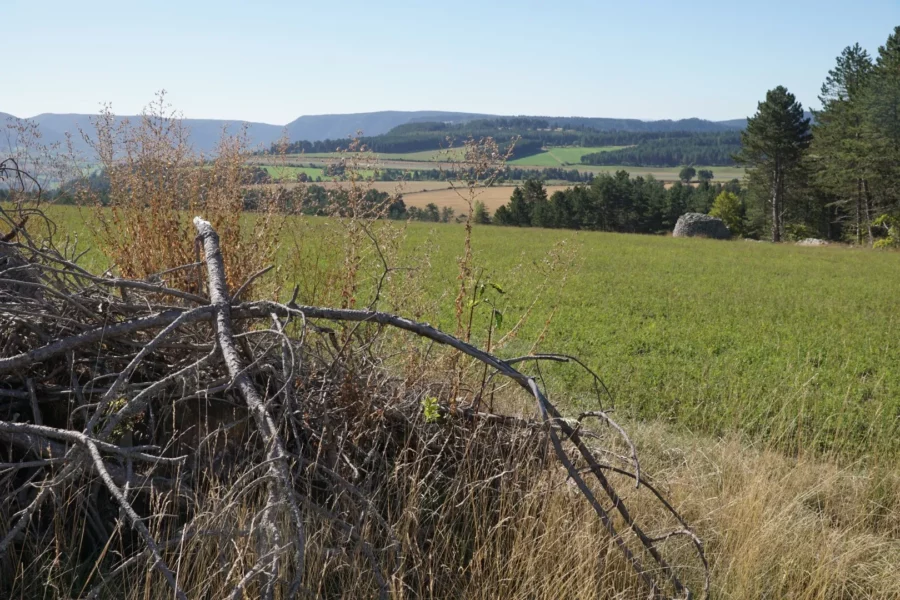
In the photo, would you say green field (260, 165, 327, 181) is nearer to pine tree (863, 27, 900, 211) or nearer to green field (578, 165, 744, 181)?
pine tree (863, 27, 900, 211)

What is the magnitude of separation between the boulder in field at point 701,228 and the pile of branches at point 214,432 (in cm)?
4251

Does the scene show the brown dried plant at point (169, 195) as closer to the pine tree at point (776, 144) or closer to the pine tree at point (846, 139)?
the pine tree at point (846, 139)

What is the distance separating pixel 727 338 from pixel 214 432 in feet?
33.0

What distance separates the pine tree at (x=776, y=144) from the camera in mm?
44938

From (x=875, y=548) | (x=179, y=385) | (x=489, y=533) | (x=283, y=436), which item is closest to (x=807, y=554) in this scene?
(x=875, y=548)

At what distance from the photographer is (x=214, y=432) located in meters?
2.59

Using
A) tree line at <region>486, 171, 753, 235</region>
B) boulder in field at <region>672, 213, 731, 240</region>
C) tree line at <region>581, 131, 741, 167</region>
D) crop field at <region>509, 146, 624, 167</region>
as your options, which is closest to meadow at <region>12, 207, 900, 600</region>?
boulder in field at <region>672, 213, 731, 240</region>

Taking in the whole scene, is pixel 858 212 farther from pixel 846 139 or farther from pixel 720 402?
pixel 720 402

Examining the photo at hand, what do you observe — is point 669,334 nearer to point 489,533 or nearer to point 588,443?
point 588,443

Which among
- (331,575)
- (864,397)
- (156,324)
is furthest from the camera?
(864,397)

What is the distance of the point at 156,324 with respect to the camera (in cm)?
278

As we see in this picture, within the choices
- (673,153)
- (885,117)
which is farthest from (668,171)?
(885,117)

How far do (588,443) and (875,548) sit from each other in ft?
5.08

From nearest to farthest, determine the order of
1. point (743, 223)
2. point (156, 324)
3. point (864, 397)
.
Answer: point (156, 324) < point (864, 397) < point (743, 223)
